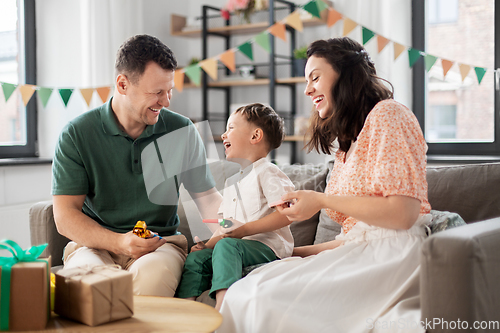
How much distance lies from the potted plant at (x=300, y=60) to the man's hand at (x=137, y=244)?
94.7 inches

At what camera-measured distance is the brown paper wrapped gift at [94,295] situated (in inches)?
41.1

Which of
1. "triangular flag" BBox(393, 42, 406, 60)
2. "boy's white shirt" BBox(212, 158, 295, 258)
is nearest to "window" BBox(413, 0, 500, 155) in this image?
"triangular flag" BBox(393, 42, 406, 60)

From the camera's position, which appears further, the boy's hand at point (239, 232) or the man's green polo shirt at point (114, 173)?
the man's green polo shirt at point (114, 173)

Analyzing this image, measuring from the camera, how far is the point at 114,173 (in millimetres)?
1765

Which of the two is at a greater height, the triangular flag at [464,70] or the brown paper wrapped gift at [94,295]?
the triangular flag at [464,70]

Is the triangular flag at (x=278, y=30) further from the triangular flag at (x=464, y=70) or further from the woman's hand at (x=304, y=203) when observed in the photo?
the woman's hand at (x=304, y=203)

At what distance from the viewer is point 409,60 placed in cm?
311

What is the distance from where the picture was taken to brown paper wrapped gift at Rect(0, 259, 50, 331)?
1034 millimetres

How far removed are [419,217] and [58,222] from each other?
120 centimetres

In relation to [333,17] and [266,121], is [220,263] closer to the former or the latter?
[266,121]

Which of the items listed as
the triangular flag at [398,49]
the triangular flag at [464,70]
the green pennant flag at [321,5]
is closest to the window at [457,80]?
the triangular flag at [464,70]

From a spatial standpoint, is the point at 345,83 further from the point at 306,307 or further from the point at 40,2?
the point at 40,2

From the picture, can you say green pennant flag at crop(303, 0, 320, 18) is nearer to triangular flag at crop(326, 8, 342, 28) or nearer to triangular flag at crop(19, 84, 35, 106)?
triangular flag at crop(326, 8, 342, 28)

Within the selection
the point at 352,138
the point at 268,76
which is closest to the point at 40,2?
the point at 268,76
